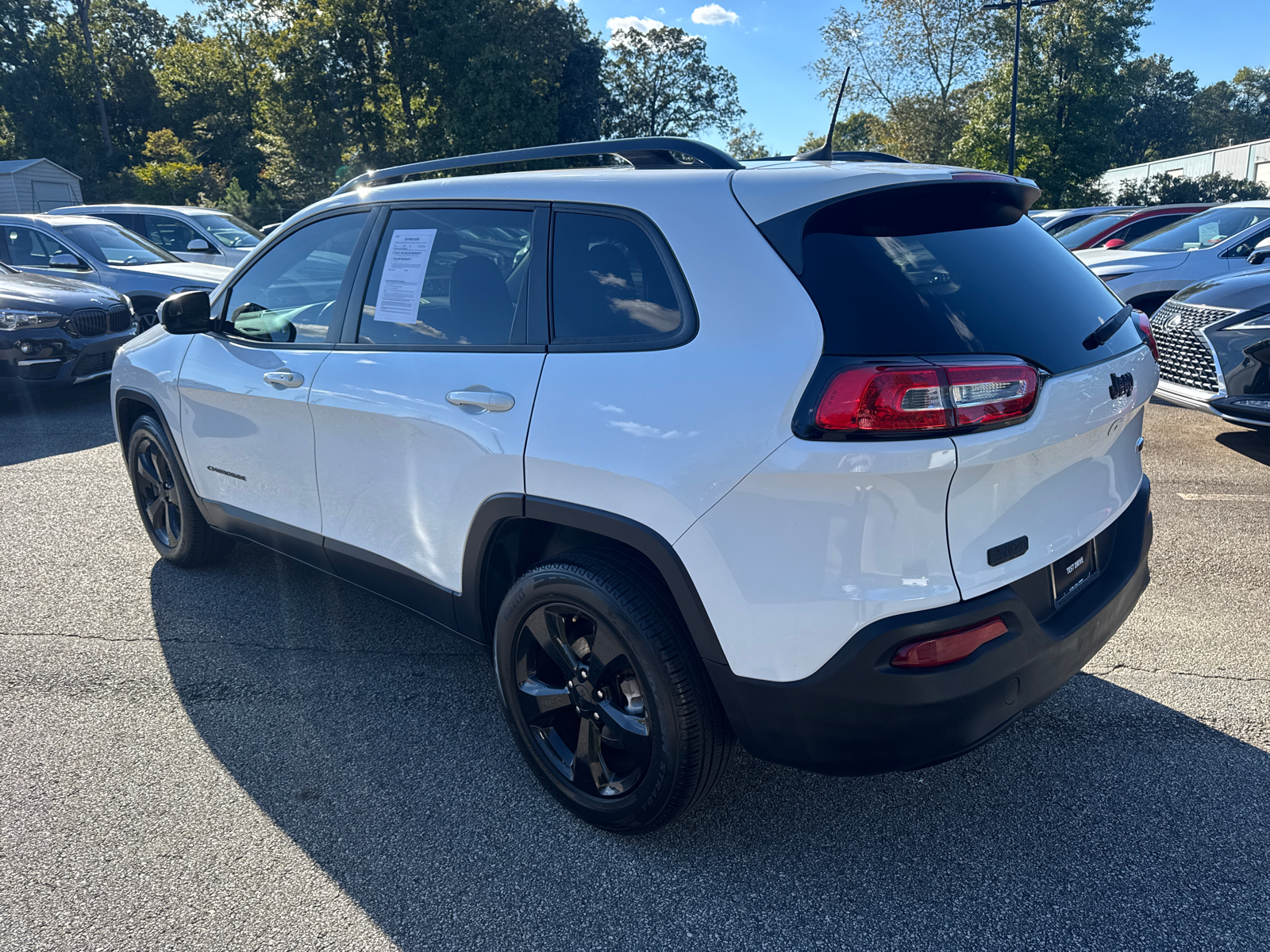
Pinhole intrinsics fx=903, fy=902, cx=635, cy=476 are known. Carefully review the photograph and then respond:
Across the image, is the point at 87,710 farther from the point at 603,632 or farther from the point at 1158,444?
the point at 1158,444

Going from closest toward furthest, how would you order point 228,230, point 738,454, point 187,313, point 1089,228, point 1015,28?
point 738,454, point 187,313, point 1089,228, point 228,230, point 1015,28

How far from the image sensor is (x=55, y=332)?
8211 millimetres

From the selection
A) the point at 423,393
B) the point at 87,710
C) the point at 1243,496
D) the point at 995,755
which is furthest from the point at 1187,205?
the point at 87,710

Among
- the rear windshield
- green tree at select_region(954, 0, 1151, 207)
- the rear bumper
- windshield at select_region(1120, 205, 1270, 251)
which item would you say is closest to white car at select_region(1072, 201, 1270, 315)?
windshield at select_region(1120, 205, 1270, 251)

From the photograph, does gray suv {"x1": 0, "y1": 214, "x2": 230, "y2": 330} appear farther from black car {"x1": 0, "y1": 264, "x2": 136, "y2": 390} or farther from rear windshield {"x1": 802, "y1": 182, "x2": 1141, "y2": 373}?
rear windshield {"x1": 802, "y1": 182, "x2": 1141, "y2": 373}

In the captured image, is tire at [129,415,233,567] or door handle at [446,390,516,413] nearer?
door handle at [446,390,516,413]

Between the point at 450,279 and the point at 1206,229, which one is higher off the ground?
the point at 1206,229

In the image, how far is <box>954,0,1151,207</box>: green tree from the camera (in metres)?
31.8

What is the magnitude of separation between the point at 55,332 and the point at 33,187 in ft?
87.4

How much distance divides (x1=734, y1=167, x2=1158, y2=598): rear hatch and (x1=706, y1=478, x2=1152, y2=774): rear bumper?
0.11 m

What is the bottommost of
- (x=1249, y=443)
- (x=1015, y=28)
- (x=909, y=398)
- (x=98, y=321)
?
(x=1249, y=443)

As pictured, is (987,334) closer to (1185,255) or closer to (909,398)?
(909,398)

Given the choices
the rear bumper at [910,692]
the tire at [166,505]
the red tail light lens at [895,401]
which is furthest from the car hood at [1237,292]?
the tire at [166,505]

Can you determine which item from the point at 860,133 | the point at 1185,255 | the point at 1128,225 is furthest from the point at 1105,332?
the point at 860,133
